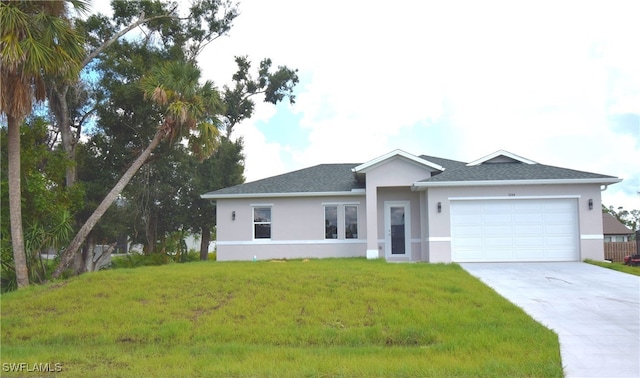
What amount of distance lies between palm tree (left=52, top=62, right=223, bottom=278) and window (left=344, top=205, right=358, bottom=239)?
6002 mm

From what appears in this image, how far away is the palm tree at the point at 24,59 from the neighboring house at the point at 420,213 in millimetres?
8301

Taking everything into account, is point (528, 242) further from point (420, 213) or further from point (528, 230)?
point (420, 213)

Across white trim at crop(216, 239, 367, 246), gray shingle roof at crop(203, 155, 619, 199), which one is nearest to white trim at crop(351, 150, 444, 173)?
gray shingle roof at crop(203, 155, 619, 199)

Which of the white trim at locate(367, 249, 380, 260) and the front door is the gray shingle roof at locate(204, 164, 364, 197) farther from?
the white trim at locate(367, 249, 380, 260)

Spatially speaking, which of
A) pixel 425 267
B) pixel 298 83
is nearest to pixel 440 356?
pixel 425 267

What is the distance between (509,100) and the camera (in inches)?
751

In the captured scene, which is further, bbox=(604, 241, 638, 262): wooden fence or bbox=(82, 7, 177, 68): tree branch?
bbox=(604, 241, 638, 262): wooden fence

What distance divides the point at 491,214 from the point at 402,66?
5.95 m

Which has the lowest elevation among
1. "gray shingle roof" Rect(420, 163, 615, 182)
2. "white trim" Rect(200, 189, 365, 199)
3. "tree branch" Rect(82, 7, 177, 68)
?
"white trim" Rect(200, 189, 365, 199)

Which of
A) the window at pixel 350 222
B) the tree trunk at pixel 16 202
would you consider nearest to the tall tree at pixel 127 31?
the tree trunk at pixel 16 202

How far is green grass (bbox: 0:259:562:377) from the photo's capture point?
7.32 metres

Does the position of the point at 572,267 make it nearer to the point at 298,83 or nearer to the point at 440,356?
the point at 440,356

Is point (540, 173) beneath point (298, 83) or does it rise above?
beneath

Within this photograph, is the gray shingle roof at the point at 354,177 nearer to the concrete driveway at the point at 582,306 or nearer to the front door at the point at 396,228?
the front door at the point at 396,228
